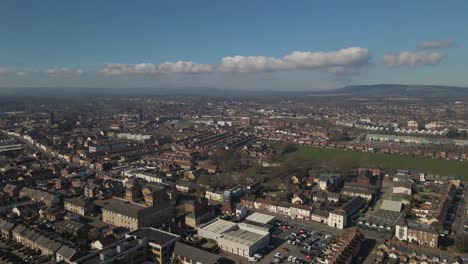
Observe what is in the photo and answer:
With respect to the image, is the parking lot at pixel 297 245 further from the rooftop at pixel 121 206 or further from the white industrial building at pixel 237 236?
the rooftop at pixel 121 206

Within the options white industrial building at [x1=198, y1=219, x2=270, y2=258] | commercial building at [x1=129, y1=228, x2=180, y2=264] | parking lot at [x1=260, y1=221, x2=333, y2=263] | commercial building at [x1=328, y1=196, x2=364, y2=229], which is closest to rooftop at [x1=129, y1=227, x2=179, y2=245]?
commercial building at [x1=129, y1=228, x2=180, y2=264]

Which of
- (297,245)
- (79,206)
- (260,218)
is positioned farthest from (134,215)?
(297,245)

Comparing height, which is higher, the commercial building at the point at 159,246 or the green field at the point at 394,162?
the commercial building at the point at 159,246

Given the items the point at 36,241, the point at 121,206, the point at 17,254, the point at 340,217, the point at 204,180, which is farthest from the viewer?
the point at 204,180

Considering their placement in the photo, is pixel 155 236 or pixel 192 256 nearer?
pixel 192 256

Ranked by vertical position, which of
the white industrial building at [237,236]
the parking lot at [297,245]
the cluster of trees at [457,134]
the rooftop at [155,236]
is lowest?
the parking lot at [297,245]

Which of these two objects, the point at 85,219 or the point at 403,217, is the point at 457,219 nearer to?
the point at 403,217

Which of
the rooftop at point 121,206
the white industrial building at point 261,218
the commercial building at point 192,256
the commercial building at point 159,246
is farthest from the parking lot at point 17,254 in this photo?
the white industrial building at point 261,218

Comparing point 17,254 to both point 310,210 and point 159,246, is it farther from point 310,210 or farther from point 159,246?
point 310,210

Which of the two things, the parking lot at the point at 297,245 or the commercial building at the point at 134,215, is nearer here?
the parking lot at the point at 297,245
